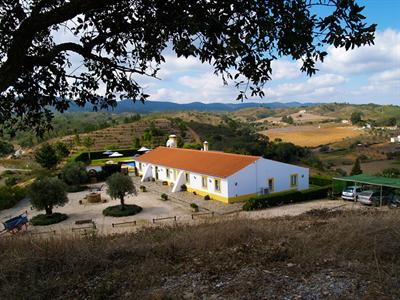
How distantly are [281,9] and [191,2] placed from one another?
47.3 inches

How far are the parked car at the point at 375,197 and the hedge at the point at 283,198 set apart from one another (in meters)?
4.14

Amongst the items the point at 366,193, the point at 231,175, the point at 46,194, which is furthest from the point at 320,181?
the point at 46,194

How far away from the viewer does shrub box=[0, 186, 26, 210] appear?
1151 inches

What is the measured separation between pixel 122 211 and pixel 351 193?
17.2 meters

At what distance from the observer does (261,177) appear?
1094 inches

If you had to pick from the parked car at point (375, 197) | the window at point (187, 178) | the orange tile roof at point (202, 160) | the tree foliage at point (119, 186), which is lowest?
the parked car at point (375, 197)

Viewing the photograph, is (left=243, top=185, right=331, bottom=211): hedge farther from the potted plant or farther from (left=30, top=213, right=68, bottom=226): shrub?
(left=30, top=213, right=68, bottom=226): shrub

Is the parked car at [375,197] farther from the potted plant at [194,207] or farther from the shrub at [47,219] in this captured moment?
the shrub at [47,219]

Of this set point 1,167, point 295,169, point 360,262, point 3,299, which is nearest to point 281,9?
point 360,262

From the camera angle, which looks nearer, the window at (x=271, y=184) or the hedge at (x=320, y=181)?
the window at (x=271, y=184)

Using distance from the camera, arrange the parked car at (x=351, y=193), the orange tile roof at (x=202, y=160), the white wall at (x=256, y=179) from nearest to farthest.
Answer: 1. the parked car at (x=351, y=193)
2. the white wall at (x=256, y=179)
3. the orange tile roof at (x=202, y=160)

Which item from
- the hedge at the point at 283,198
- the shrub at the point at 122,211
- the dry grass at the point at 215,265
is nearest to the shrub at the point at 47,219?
the shrub at the point at 122,211

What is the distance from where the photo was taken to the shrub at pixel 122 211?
79.8ft

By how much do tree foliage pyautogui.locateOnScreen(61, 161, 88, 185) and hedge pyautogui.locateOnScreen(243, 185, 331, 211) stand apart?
2032 centimetres
